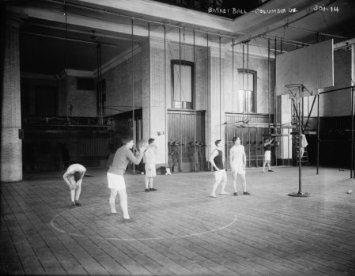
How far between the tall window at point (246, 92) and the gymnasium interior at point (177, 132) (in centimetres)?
14

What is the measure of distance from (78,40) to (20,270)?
13698 mm

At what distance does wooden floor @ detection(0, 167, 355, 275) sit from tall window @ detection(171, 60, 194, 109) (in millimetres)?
8090

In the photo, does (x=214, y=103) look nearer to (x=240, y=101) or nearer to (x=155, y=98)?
(x=240, y=101)

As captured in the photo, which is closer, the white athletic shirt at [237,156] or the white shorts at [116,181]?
the white shorts at [116,181]

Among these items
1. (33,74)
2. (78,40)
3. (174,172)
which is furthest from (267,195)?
(33,74)

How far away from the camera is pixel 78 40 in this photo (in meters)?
15.4

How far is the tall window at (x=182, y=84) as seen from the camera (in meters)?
16.3

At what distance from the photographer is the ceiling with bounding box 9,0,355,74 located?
1262cm

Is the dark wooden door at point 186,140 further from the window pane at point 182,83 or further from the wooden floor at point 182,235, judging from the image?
the wooden floor at point 182,235

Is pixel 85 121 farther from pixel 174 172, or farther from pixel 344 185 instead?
pixel 344 185

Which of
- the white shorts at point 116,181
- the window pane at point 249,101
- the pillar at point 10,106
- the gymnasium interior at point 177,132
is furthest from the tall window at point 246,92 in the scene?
the white shorts at point 116,181

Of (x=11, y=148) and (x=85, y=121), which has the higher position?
(x=85, y=121)

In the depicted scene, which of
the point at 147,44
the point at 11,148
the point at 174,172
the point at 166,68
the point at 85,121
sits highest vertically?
the point at 147,44

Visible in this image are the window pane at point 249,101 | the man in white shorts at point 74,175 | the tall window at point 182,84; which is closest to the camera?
the man in white shorts at point 74,175
